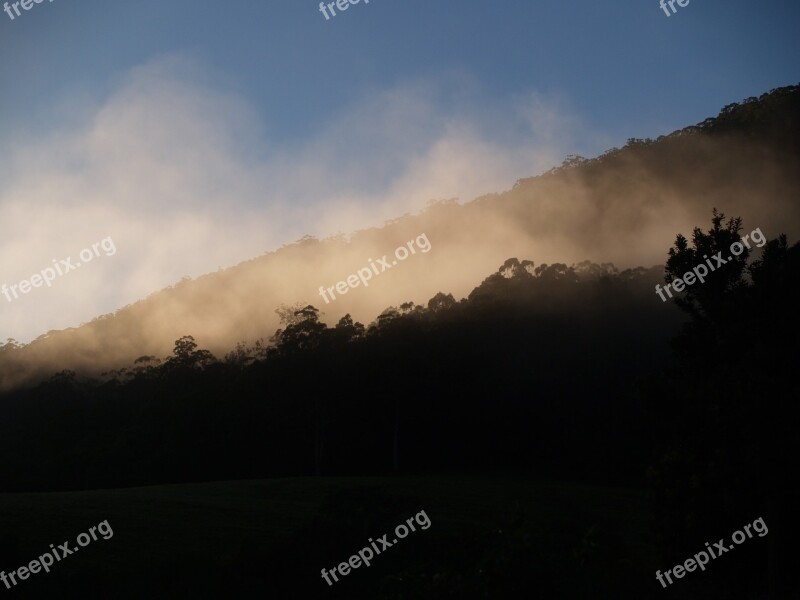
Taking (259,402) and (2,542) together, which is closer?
(2,542)

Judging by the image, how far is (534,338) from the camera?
231ft

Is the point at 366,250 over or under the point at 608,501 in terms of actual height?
over

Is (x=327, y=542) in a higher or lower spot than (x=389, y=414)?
higher

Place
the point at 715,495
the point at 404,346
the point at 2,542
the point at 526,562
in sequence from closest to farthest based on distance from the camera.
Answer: the point at 526,562 < the point at 715,495 < the point at 2,542 < the point at 404,346

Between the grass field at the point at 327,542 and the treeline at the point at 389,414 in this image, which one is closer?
the grass field at the point at 327,542

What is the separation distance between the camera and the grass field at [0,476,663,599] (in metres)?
11.1

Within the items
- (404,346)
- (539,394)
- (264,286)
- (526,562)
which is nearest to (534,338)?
(539,394)

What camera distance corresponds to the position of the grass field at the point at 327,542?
11.1 meters

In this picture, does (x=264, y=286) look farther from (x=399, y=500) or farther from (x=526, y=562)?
(x=526, y=562)

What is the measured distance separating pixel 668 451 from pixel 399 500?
27.9 feet

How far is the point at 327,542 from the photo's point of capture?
19750 mm

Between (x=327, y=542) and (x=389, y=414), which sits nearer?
(x=327, y=542)

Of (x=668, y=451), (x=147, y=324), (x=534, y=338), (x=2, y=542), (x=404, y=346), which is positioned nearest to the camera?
(x=668, y=451)

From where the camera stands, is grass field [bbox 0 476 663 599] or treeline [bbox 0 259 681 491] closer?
grass field [bbox 0 476 663 599]
